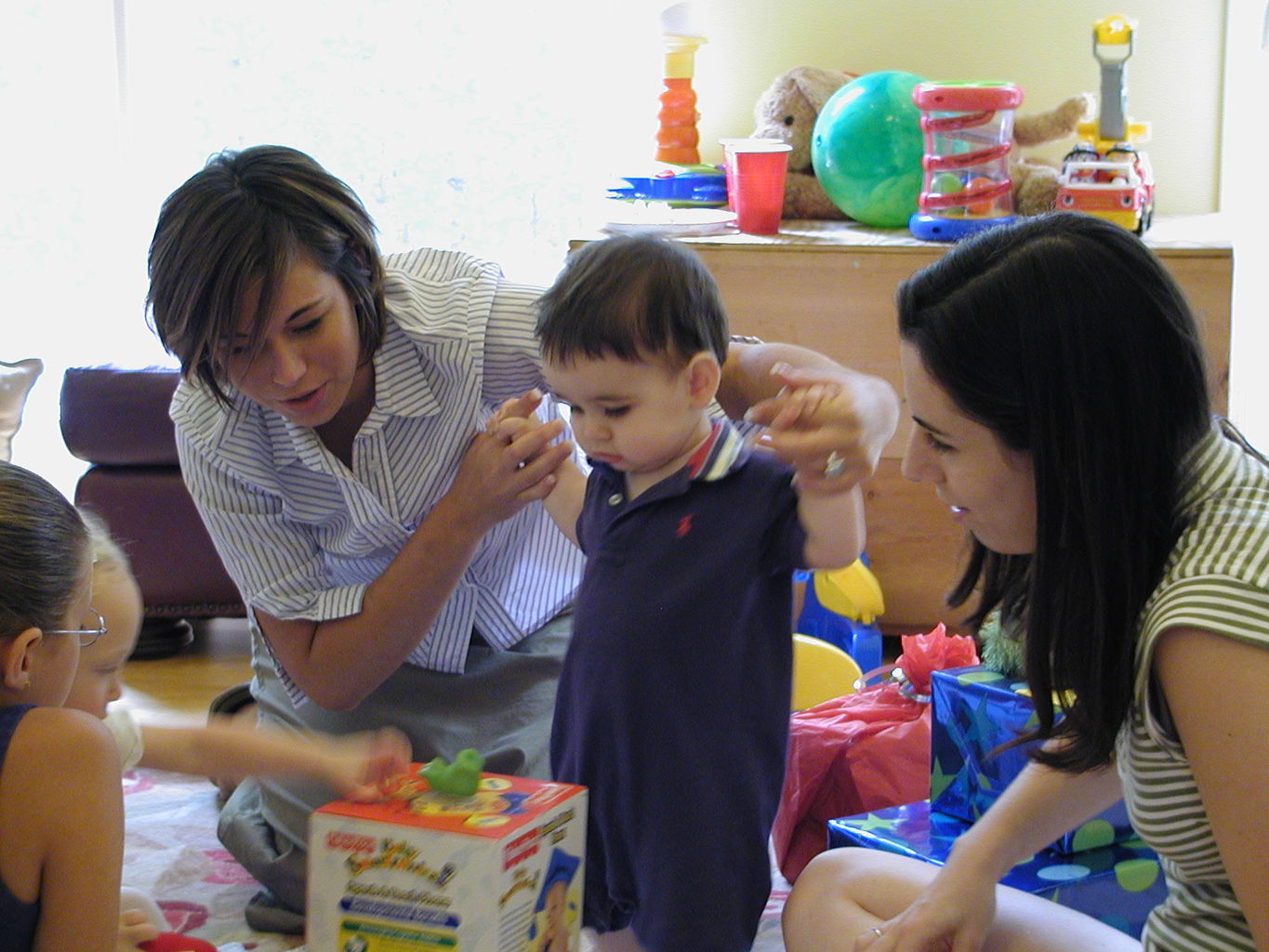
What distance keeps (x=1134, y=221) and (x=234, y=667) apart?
1.70 metres

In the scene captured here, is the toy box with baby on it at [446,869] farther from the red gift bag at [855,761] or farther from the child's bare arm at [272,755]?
the red gift bag at [855,761]

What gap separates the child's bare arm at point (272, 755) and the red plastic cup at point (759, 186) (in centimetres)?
144

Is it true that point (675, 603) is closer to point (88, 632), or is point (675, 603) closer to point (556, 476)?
point (556, 476)

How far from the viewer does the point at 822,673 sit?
1.96 m

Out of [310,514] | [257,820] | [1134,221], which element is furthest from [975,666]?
[1134,221]

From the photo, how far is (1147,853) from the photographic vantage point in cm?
130

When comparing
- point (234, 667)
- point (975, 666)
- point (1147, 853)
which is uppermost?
point (975, 666)

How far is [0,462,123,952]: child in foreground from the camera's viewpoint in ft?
3.07

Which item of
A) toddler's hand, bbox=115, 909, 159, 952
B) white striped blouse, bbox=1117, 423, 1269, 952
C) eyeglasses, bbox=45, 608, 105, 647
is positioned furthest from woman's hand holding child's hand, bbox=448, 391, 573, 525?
white striped blouse, bbox=1117, 423, 1269, 952

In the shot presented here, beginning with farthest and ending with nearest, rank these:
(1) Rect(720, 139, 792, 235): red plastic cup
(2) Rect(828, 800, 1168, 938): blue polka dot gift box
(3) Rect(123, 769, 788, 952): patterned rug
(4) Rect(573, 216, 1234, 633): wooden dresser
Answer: (1) Rect(720, 139, 792, 235): red plastic cup, (4) Rect(573, 216, 1234, 633): wooden dresser, (3) Rect(123, 769, 788, 952): patterned rug, (2) Rect(828, 800, 1168, 938): blue polka dot gift box

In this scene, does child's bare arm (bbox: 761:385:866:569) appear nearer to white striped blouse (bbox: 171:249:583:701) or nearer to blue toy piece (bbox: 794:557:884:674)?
white striped blouse (bbox: 171:249:583:701)

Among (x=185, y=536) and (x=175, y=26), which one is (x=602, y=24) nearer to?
(x=175, y=26)

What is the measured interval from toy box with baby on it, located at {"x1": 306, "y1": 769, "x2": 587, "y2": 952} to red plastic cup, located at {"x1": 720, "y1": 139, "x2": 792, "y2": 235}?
60.3 inches

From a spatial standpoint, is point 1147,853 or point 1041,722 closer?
point 1041,722
